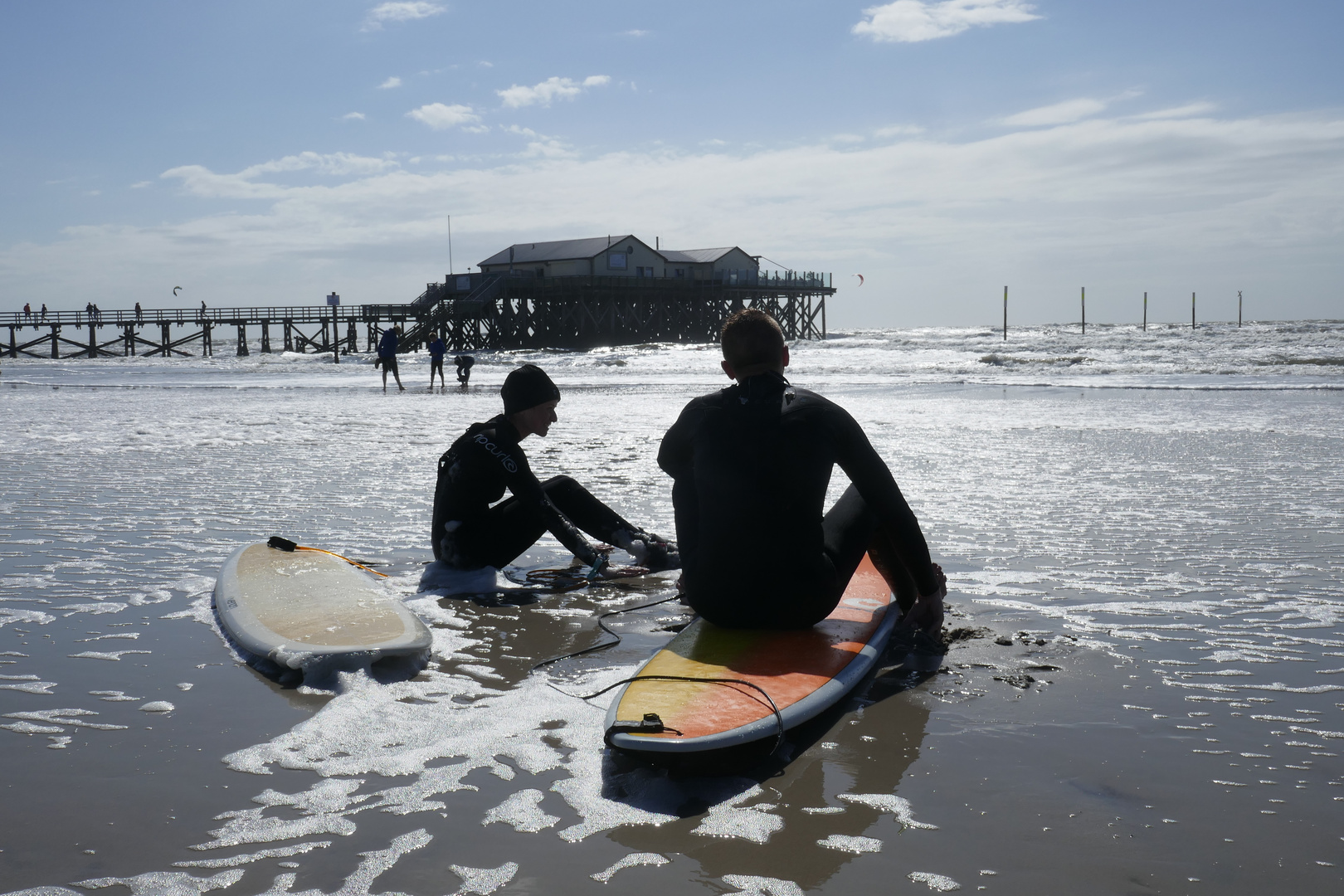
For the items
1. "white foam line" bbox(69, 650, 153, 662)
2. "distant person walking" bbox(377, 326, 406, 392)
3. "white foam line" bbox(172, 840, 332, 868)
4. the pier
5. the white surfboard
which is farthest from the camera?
the pier

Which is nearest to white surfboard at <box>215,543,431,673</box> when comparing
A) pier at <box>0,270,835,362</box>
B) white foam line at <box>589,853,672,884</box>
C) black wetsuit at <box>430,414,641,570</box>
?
black wetsuit at <box>430,414,641,570</box>

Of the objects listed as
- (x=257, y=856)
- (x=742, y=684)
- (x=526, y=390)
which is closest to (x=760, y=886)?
(x=742, y=684)

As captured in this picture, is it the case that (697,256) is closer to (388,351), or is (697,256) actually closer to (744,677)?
(388,351)

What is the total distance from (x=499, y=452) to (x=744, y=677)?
213cm

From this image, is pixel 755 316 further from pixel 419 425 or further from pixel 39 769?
pixel 419 425

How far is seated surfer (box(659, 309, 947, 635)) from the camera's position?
325 cm

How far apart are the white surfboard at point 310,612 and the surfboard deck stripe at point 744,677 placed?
1.08 m

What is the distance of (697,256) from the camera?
59094 mm

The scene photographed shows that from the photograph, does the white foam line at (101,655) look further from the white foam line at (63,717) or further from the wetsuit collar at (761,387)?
the wetsuit collar at (761,387)

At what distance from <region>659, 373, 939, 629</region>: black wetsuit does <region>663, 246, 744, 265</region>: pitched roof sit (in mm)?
54713

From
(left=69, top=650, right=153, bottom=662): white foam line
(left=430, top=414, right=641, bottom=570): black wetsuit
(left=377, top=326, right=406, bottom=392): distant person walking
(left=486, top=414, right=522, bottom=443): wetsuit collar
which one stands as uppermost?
(left=377, top=326, right=406, bottom=392): distant person walking

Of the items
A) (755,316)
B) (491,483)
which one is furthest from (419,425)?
(755,316)

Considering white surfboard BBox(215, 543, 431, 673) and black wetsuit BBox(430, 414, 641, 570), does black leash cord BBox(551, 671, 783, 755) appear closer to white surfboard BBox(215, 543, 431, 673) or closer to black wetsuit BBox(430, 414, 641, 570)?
white surfboard BBox(215, 543, 431, 673)

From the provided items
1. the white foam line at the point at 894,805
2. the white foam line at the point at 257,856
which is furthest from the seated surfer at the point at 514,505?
the white foam line at the point at 257,856
